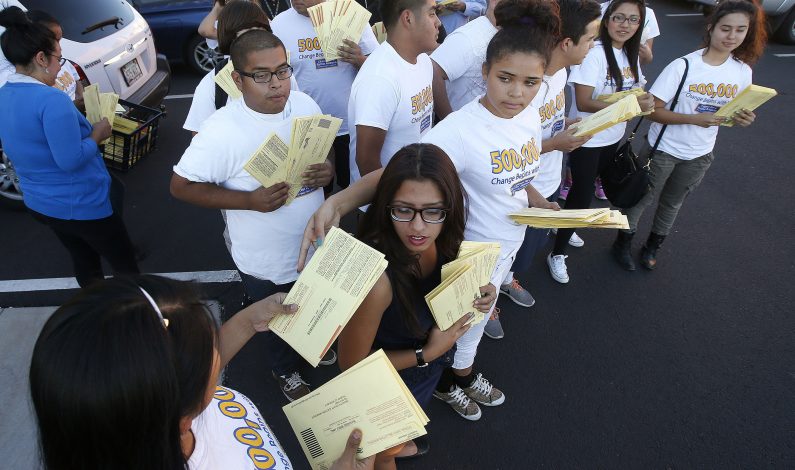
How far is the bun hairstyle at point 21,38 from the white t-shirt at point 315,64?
1375 mm

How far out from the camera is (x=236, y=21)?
2408 millimetres

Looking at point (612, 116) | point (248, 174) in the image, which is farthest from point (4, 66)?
point (612, 116)

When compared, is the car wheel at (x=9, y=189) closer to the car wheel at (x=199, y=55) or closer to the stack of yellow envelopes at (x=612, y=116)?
the car wheel at (x=199, y=55)

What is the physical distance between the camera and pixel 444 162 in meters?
1.73

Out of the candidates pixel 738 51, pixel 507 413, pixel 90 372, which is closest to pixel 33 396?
pixel 90 372

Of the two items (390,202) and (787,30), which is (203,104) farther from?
(787,30)

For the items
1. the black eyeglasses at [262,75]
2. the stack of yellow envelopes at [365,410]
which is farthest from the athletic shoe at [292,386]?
the black eyeglasses at [262,75]

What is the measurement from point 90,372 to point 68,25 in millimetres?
4895

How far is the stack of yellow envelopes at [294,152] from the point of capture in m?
1.90

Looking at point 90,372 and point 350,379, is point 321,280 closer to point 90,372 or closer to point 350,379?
point 350,379

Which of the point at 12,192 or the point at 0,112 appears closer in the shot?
the point at 0,112

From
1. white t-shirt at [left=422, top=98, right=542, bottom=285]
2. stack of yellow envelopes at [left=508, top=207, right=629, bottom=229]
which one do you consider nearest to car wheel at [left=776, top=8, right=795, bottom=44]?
white t-shirt at [left=422, top=98, right=542, bottom=285]

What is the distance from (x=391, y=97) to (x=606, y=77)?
5.22 ft

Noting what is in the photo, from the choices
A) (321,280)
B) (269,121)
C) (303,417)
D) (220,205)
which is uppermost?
(269,121)
